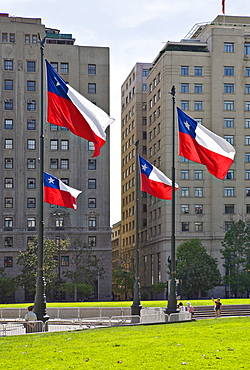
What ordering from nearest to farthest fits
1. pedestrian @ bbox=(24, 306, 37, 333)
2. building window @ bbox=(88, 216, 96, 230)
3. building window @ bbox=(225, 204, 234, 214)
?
pedestrian @ bbox=(24, 306, 37, 333)
building window @ bbox=(88, 216, 96, 230)
building window @ bbox=(225, 204, 234, 214)

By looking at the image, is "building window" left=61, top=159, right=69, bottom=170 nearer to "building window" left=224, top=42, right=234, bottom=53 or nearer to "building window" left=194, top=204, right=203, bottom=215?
"building window" left=194, top=204, right=203, bottom=215

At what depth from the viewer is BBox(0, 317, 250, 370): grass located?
21.1 metres

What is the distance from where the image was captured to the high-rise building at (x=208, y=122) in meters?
116

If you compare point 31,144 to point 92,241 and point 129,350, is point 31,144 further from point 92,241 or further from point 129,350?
point 129,350

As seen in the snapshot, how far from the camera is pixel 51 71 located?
30516mm

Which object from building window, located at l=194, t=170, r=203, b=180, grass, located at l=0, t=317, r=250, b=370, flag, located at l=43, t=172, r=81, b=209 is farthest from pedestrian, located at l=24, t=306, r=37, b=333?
building window, located at l=194, t=170, r=203, b=180

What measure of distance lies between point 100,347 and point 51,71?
497 inches

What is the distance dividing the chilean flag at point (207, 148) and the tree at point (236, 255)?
6920cm

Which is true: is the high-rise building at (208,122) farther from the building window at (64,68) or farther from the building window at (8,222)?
the building window at (8,222)

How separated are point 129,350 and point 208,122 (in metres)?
97.5

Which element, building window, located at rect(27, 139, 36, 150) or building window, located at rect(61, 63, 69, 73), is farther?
building window, located at rect(61, 63, 69, 73)

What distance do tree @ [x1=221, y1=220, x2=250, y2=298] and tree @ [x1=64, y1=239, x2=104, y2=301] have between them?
20019 millimetres

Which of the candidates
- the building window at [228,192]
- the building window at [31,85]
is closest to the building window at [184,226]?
the building window at [228,192]

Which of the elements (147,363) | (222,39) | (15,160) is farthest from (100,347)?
(222,39)
